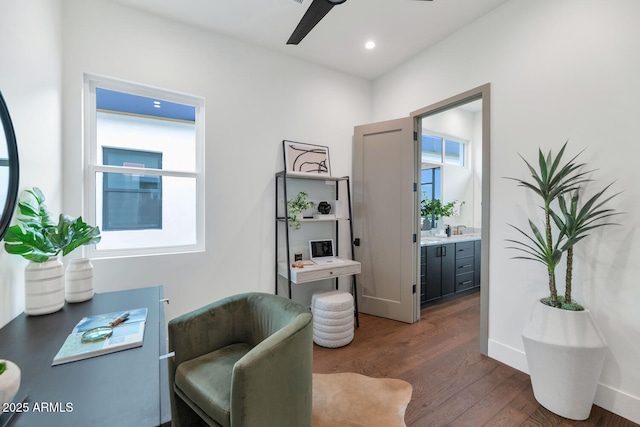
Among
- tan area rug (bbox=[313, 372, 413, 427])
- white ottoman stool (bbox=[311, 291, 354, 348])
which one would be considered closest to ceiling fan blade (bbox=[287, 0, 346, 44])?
white ottoman stool (bbox=[311, 291, 354, 348])

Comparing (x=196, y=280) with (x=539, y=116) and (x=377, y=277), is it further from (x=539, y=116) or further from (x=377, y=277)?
(x=539, y=116)

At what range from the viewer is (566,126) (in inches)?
75.4

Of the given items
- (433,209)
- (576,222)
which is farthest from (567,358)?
(433,209)

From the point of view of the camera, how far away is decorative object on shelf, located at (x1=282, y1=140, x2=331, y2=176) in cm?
298

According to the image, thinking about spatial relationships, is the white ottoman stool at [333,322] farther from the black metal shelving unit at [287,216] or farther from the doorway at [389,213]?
the doorway at [389,213]

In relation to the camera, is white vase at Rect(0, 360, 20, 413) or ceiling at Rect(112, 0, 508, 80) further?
ceiling at Rect(112, 0, 508, 80)

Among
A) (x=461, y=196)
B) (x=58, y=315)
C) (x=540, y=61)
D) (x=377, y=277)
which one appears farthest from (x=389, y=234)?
(x=58, y=315)

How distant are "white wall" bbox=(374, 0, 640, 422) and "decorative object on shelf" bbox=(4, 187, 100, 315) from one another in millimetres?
3112

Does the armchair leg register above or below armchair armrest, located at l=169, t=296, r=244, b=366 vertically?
below

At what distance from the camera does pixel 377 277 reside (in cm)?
327

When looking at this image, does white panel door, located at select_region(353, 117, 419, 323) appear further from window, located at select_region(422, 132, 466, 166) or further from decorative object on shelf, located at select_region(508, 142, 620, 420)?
window, located at select_region(422, 132, 466, 166)

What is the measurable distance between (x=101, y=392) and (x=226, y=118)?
2.40m

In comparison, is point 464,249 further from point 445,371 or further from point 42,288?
point 42,288

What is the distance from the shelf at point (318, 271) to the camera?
2625 mm
